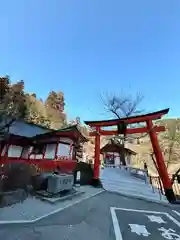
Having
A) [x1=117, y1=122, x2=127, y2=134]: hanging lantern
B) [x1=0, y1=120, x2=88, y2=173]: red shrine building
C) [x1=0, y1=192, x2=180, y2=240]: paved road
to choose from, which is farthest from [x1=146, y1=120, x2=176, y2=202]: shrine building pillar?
[x1=0, y1=120, x2=88, y2=173]: red shrine building

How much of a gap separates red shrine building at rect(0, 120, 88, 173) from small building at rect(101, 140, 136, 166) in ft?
34.5

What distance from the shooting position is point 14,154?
508 inches

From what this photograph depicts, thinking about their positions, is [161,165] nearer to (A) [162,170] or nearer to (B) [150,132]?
(A) [162,170]

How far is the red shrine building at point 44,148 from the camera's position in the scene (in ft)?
38.4

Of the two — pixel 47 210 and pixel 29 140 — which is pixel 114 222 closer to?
pixel 47 210

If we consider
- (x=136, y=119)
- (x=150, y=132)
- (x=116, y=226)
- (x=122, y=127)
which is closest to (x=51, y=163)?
(x=122, y=127)

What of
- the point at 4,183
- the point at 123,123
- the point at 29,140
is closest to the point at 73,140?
the point at 29,140

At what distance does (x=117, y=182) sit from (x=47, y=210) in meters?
6.73

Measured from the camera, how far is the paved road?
397 cm

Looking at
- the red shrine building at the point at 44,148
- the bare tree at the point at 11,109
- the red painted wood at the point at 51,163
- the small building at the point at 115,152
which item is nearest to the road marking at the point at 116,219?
the bare tree at the point at 11,109

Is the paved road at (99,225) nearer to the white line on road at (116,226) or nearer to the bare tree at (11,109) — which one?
the white line on road at (116,226)

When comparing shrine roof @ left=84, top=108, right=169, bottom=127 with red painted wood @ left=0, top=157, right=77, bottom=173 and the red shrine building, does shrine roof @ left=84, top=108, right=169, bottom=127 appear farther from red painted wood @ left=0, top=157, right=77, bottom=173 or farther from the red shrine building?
red painted wood @ left=0, top=157, right=77, bottom=173

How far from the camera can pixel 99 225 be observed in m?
4.84

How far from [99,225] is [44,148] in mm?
8376
